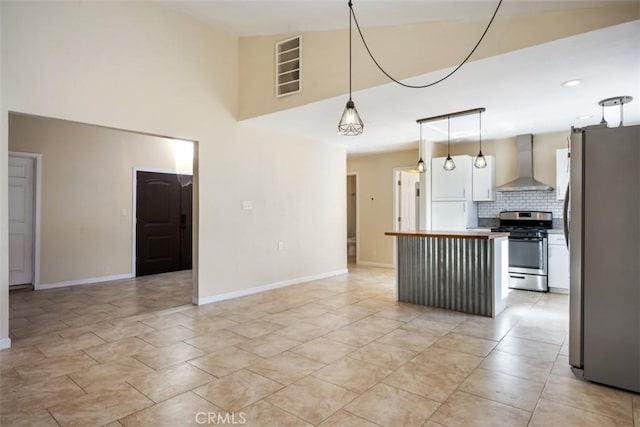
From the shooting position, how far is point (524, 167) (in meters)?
6.12

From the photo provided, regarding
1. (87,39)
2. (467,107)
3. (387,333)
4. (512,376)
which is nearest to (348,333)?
(387,333)

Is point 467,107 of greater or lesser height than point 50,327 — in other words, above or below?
above

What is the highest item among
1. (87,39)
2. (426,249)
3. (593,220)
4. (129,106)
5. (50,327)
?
(87,39)

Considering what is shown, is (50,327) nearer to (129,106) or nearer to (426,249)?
(129,106)

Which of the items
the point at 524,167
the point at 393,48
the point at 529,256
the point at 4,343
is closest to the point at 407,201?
the point at 524,167

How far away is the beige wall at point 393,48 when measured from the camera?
2.68 metres

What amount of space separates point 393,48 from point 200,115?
2539 mm

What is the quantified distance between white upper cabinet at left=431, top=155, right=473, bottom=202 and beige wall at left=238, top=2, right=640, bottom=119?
325 cm

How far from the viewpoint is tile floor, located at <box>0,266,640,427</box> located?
84.3 inches

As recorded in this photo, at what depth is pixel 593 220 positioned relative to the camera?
100 inches

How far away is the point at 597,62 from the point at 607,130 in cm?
98

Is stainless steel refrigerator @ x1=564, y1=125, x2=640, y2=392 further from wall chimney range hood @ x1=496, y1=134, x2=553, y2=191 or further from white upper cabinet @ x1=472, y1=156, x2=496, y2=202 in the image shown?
white upper cabinet @ x1=472, y1=156, x2=496, y2=202

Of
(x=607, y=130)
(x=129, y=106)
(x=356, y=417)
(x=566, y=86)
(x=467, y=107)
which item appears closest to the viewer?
(x=356, y=417)

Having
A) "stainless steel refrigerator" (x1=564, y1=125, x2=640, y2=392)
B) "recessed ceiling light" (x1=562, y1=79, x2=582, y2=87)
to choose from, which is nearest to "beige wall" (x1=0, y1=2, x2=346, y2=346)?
"recessed ceiling light" (x1=562, y1=79, x2=582, y2=87)
